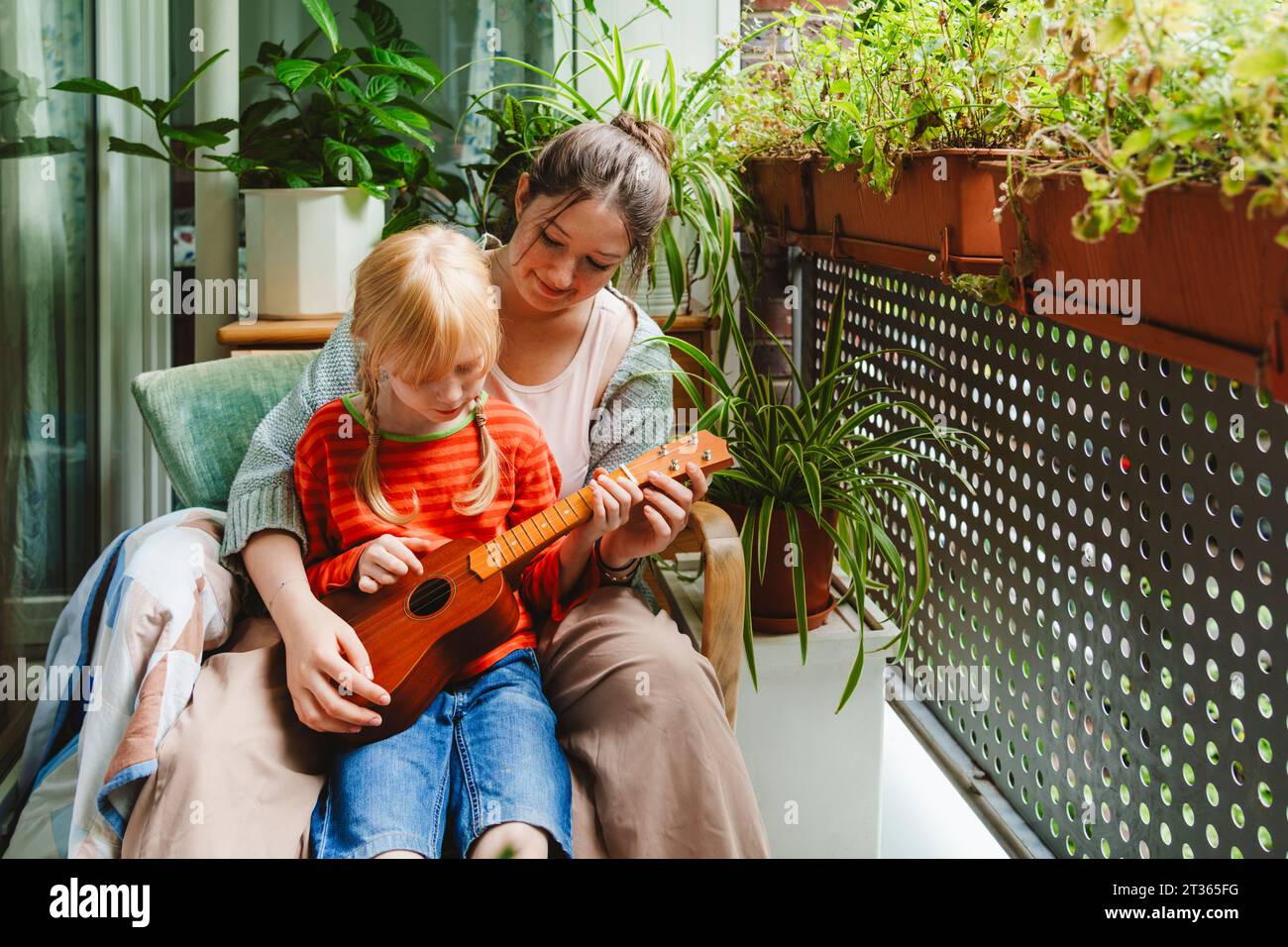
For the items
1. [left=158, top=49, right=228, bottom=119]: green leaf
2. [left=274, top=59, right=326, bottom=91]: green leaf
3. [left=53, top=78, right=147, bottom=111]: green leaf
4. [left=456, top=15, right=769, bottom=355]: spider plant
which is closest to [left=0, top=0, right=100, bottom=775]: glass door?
[left=53, top=78, right=147, bottom=111]: green leaf

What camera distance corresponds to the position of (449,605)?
134 centimetres

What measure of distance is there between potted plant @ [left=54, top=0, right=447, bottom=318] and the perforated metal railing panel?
107 centimetres

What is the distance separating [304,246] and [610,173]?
3.29 feet

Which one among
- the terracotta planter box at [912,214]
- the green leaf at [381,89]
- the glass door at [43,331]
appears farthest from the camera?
the green leaf at [381,89]

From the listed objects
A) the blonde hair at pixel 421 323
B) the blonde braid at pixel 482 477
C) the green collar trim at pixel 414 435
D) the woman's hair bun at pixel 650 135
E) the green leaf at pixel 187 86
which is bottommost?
the blonde braid at pixel 482 477

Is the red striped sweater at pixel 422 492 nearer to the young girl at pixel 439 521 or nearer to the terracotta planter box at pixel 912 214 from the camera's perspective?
the young girl at pixel 439 521

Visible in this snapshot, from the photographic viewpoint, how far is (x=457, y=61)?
2717mm

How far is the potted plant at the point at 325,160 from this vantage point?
2.24 m

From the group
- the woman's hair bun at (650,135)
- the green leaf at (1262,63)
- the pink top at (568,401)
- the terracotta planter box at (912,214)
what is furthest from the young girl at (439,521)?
the green leaf at (1262,63)

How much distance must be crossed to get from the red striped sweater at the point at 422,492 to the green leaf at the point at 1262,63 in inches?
37.0

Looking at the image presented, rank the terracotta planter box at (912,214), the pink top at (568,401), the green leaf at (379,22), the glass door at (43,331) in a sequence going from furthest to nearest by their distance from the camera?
the green leaf at (379,22)
the glass door at (43,331)
the pink top at (568,401)
the terracotta planter box at (912,214)

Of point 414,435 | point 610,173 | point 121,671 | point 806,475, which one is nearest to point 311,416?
point 414,435

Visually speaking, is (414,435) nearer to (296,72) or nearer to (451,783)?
(451,783)
